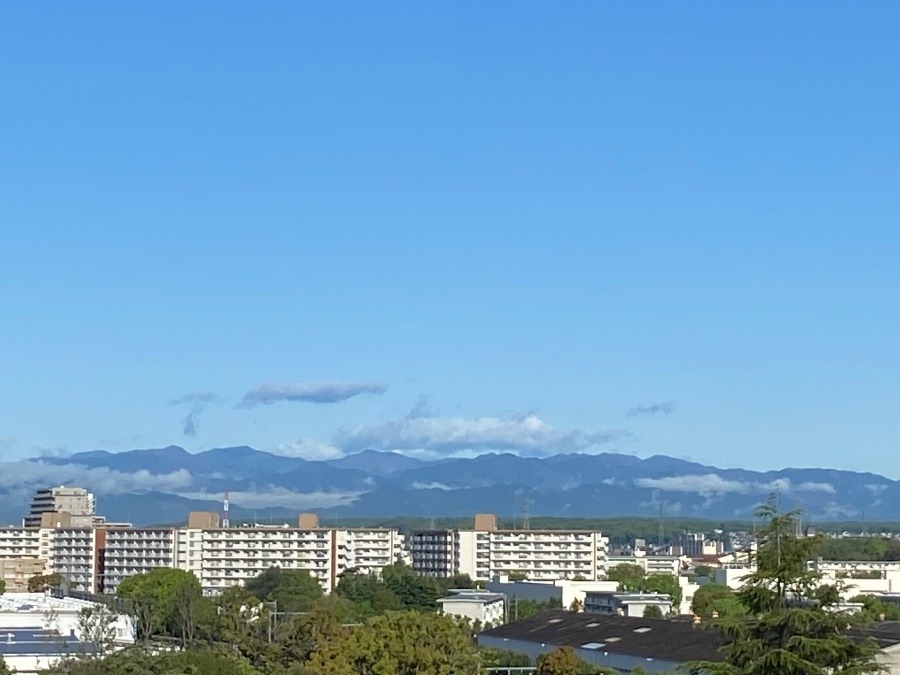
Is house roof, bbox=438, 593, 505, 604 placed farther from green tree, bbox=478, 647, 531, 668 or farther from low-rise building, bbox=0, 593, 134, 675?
green tree, bbox=478, 647, 531, 668

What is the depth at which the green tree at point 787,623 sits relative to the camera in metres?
16.7

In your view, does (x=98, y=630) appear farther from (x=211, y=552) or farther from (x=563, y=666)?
(x=211, y=552)

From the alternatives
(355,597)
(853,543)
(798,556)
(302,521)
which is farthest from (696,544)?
(798,556)

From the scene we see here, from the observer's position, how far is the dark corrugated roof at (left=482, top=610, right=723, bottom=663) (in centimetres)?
4444

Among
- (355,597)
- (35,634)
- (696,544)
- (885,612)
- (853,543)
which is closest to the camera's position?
(35,634)

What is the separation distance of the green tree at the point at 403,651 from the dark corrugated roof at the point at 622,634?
8762mm

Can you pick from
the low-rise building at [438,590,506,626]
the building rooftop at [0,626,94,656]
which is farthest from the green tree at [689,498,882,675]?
the low-rise building at [438,590,506,626]

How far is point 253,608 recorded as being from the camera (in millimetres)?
44188

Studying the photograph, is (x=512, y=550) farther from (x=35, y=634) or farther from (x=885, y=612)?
(x=35, y=634)

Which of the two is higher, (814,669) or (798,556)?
(798,556)

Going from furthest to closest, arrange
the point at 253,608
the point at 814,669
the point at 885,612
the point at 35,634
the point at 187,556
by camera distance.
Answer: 1. the point at 187,556
2. the point at 885,612
3. the point at 35,634
4. the point at 253,608
5. the point at 814,669

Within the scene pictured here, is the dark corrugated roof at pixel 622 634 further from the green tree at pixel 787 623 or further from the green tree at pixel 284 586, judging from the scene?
the green tree at pixel 787 623

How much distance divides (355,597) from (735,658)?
201 feet

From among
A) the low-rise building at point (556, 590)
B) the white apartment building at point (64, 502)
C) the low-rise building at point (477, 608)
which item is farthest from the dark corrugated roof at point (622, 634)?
the white apartment building at point (64, 502)
